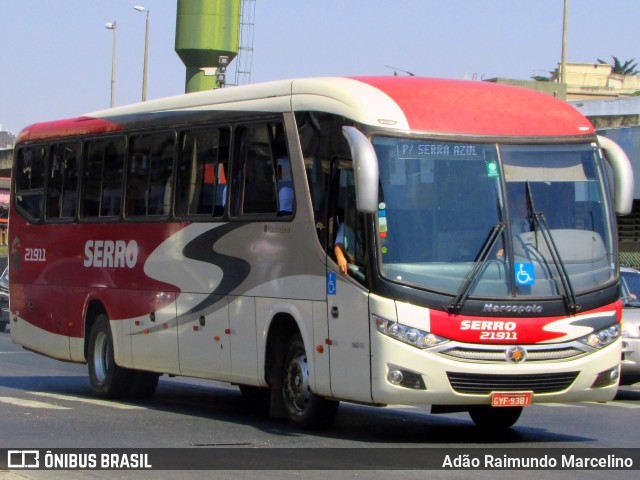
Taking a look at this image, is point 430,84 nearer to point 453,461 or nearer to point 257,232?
point 257,232

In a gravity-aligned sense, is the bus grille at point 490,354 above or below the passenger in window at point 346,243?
below

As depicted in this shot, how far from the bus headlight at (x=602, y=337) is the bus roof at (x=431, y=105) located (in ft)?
5.98

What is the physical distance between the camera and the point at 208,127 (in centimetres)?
1374

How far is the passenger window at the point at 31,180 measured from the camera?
1755 cm

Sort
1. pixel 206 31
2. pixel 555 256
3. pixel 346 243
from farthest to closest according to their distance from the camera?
pixel 206 31 → pixel 346 243 → pixel 555 256

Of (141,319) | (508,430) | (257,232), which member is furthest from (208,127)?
(508,430)

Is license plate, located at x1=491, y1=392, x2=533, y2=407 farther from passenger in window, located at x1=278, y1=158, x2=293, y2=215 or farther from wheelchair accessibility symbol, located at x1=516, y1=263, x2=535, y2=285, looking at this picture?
passenger in window, located at x1=278, y1=158, x2=293, y2=215

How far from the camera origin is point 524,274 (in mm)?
10906

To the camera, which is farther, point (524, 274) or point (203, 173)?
point (203, 173)

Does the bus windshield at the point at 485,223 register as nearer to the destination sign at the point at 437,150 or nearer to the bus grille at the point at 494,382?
the destination sign at the point at 437,150

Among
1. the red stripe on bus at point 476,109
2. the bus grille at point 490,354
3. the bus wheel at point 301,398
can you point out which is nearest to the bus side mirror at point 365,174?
the red stripe on bus at point 476,109

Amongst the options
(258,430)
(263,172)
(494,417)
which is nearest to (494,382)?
(494,417)

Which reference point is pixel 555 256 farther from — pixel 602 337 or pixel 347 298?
pixel 347 298

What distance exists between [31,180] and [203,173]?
16.0 feet
